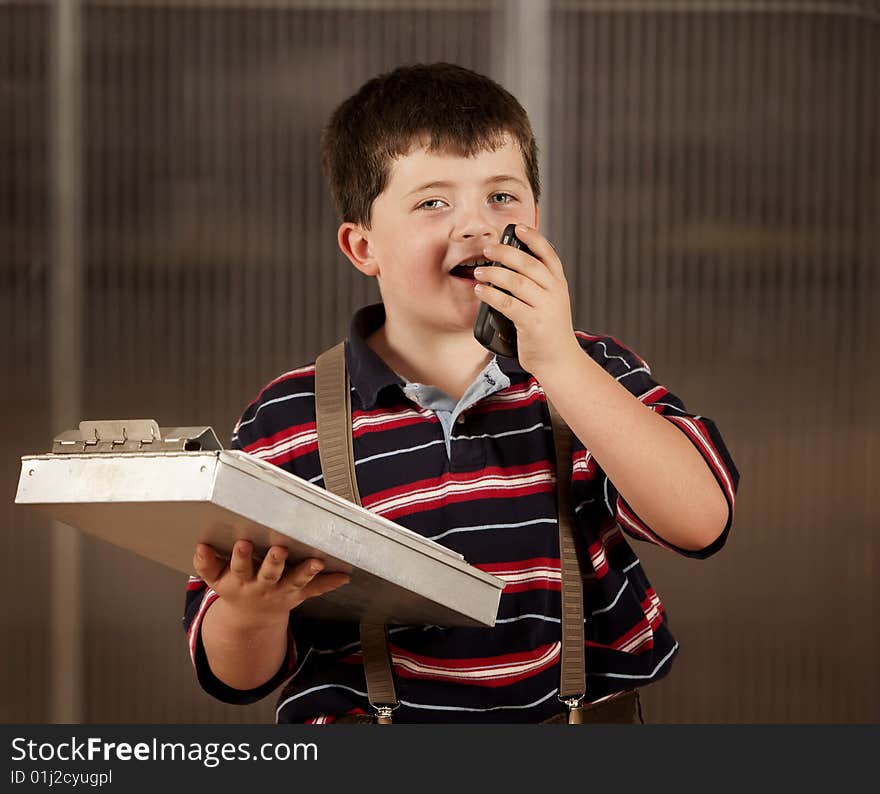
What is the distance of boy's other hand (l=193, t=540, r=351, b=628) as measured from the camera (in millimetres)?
643

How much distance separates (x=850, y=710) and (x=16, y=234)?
1.67 meters

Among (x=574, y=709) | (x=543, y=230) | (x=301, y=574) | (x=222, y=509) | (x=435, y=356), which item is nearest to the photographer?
(x=222, y=509)

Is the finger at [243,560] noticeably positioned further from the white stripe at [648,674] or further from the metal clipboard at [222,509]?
the white stripe at [648,674]

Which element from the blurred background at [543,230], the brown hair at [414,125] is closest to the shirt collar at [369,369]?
the brown hair at [414,125]

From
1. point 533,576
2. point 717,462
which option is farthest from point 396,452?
point 717,462

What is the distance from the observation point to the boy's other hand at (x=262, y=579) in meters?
0.64

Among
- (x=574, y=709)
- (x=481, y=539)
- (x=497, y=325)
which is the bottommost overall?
(x=574, y=709)

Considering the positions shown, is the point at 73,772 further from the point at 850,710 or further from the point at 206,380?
the point at 850,710

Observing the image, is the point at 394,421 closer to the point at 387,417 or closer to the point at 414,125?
the point at 387,417

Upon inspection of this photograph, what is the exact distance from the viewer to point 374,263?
A: 0.92 meters

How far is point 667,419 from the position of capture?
752 millimetres

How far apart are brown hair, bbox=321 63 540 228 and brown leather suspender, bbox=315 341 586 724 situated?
16cm

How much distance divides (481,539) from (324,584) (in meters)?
0.18

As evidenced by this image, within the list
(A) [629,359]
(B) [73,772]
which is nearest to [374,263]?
(A) [629,359]
